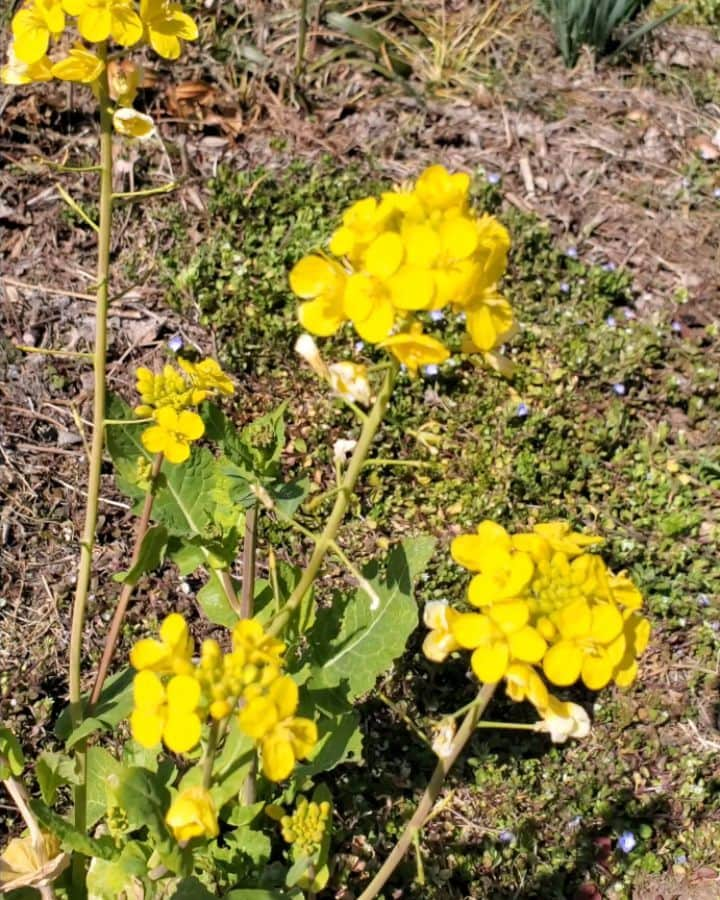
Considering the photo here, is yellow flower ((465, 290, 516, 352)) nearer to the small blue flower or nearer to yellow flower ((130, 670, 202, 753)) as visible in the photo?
yellow flower ((130, 670, 202, 753))

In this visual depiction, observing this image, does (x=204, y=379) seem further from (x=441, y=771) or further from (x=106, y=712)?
(x=441, y=771)

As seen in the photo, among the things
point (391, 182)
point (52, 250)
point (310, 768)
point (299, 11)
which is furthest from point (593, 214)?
point (310, 768)

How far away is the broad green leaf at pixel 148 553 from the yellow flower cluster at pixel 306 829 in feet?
1.68

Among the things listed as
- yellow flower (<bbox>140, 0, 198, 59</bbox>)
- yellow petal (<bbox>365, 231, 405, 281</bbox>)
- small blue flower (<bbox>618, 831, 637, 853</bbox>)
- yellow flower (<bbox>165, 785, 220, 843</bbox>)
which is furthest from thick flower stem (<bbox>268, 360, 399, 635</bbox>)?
small blue flower (<bbox>618, 831, 637, 853</bbox>)

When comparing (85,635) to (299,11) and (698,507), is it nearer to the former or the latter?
(698,507)

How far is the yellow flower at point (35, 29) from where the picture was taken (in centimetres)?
168

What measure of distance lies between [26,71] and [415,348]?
911 mm

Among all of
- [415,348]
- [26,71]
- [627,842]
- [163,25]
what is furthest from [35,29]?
[627,842]

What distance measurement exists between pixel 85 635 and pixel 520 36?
3321 millimetres

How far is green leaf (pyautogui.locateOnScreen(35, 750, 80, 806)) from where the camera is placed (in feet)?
5.98

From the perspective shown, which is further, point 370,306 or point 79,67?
point 79,67

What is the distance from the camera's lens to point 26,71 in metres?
1.77

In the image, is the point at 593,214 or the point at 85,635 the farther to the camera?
the point at 593,214

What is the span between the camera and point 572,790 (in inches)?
106
